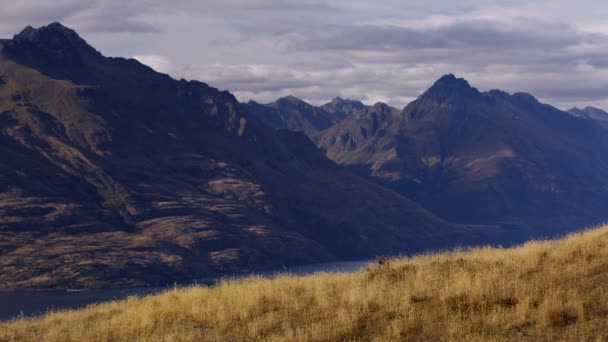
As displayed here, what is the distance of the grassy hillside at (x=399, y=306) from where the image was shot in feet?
60.1

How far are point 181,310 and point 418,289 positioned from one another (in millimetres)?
7474

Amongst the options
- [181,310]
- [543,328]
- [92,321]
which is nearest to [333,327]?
[543,328]

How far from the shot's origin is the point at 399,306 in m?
20.5

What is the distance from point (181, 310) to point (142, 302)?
3.41 meters

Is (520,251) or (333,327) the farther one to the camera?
(520,251)

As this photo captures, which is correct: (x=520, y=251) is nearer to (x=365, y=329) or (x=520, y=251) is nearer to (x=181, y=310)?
(x=365, y=329)

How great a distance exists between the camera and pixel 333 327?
19.6 meters

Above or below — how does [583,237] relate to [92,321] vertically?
above

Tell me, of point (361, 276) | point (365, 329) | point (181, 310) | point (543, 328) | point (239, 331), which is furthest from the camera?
point (361, 276)

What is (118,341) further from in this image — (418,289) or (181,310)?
(418,289)

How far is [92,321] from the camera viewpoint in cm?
2508

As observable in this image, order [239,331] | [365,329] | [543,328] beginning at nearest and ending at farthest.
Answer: [543,328], [365,329], [239,331]

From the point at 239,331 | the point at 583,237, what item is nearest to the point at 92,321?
the point at 239,331

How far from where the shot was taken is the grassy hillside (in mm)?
18312
